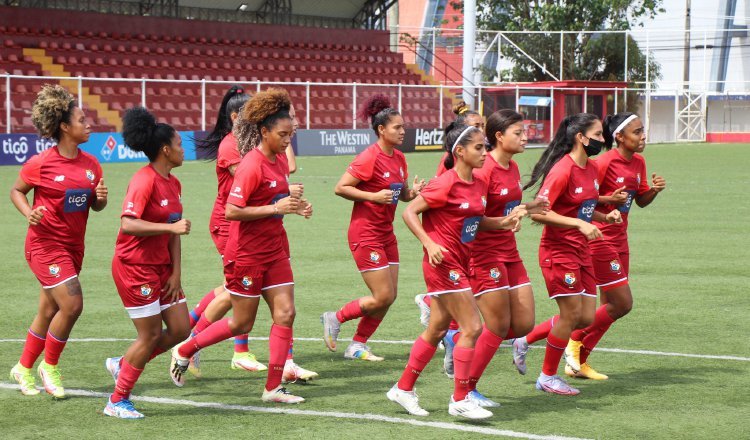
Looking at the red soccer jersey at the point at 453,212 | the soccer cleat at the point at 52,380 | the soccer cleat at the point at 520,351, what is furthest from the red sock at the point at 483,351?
the soccer cleat at the point at 52,380

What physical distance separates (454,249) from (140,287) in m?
2.01

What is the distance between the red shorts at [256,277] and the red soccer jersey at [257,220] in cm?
4

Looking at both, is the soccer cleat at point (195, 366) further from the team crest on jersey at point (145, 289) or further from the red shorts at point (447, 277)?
the red shorts at point (447, 277)

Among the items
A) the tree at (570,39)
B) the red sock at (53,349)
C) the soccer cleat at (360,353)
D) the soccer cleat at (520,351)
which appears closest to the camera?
the red sock at (53,349)

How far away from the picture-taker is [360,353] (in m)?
8.70

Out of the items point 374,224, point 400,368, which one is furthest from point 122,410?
point 374,224

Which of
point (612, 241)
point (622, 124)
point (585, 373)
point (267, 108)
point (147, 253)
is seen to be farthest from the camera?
point (622, 124)

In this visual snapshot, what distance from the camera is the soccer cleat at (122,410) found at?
6754 mm

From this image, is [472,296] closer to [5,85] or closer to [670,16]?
[5,85]

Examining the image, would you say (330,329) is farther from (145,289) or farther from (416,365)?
(145,289)

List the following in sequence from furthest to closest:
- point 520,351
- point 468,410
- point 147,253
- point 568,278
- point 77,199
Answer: point 520,351, point 568,278, point 77,199, point 147,253, point 468,410

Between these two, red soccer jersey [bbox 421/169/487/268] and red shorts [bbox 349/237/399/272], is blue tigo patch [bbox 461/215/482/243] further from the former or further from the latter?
red shorts [bbox 349/237/399/272]

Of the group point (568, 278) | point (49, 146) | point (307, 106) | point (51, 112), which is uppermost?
point (307, 106)

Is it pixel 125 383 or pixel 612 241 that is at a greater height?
pixel 612 241
